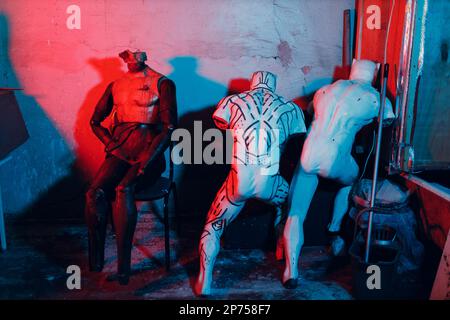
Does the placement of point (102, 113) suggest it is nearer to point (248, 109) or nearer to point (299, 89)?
point (248, 109)

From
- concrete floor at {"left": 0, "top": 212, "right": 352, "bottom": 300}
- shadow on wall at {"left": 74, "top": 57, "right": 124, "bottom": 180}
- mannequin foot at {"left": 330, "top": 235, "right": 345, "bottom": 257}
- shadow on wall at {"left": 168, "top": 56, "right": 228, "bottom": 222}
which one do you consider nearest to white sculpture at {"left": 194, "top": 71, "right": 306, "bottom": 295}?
concrete floor at {"left": 0, "top": 212, "right": 352, "bottom": 300}

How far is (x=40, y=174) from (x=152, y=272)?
Answer: 1825mm

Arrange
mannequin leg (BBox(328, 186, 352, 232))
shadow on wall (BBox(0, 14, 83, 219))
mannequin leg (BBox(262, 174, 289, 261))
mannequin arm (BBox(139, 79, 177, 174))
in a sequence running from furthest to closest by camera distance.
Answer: shadow on wall (BBox(0, 14, 83, 219)) < mannequin leg (BBox(328, 186, 352, 232)) < mannequin arm (BBox(139, 79, 177, 174)) < mannequin leg (BBox(262, 174, 289, 261))

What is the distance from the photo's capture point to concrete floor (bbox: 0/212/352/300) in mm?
3369

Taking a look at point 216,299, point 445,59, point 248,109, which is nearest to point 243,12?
point 248,109

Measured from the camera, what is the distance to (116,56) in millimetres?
4504

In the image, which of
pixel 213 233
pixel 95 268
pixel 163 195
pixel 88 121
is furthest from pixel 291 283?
pixel 88 121

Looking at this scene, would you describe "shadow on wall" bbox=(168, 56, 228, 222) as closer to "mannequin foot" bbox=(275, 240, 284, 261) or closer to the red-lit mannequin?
the red-lit mannequin

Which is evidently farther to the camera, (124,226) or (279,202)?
(279,202)

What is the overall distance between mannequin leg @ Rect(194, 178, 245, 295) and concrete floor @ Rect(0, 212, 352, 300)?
0.15m

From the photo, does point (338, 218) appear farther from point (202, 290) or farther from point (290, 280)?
point (202, 290)

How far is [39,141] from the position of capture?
15.2 feet

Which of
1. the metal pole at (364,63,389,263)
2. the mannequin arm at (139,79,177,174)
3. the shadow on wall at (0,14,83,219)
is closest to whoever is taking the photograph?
the metal pole at (364,63,389,263)

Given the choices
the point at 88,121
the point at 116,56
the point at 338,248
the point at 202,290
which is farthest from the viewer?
the point at 88,121
